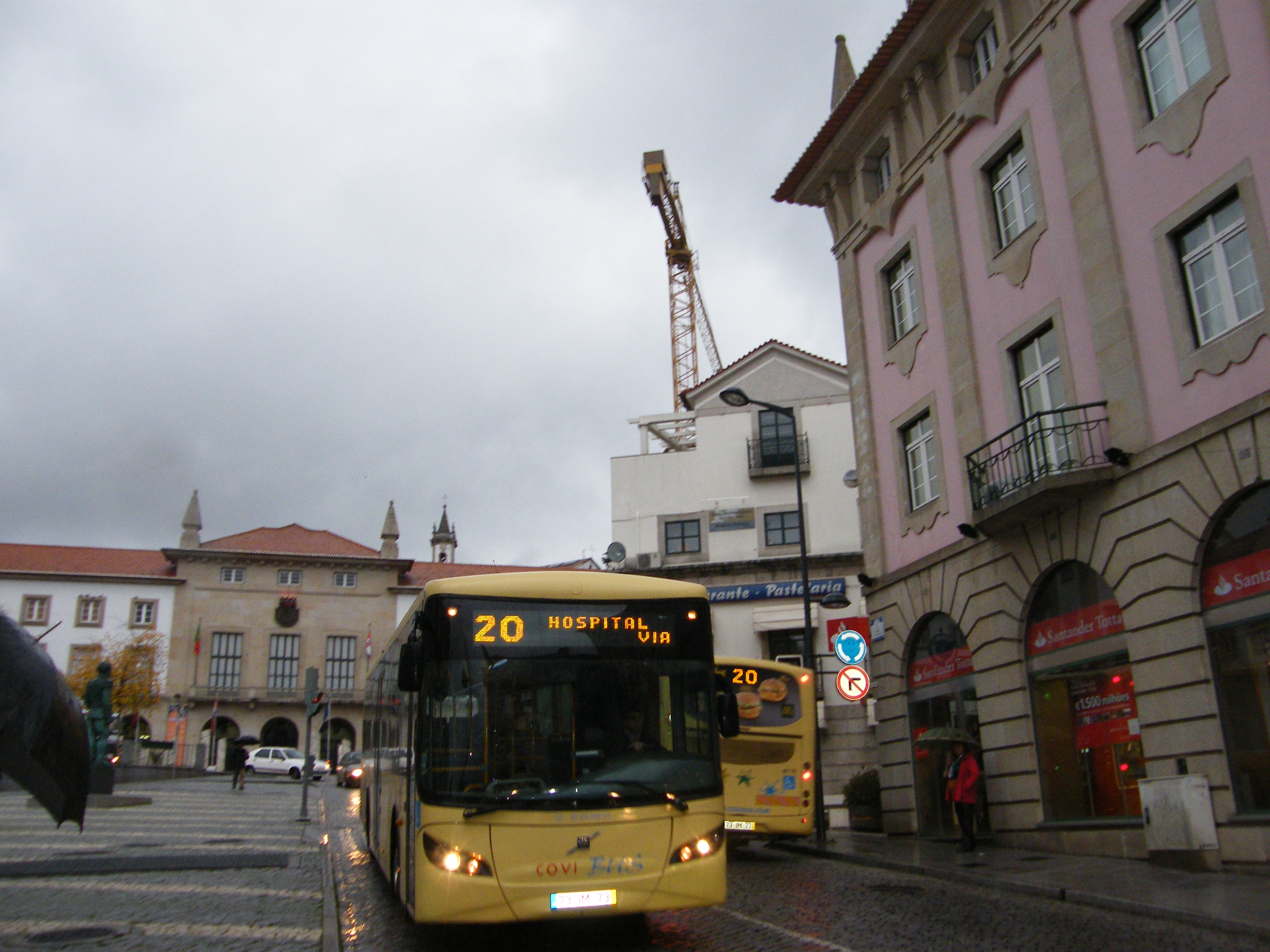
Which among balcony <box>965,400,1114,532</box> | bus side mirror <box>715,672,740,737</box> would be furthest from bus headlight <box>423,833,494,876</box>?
balcony <box>965,400,1114,532</box>

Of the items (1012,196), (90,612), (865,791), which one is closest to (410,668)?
(1012,196)

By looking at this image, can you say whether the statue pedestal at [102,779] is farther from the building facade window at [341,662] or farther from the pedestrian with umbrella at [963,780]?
the building facade window at [341,662]

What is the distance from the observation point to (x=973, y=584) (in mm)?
18078

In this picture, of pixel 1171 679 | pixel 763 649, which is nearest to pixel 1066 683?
pixel 1171 679

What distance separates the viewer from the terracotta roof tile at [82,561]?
225ft

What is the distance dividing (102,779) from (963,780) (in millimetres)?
19996

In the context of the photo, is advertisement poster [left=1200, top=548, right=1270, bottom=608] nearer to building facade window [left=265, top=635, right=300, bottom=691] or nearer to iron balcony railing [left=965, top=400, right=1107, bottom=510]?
iron balcony railing [left=965, top=400, right=1107, bottom=510]

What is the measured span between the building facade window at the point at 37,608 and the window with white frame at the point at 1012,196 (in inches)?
2569

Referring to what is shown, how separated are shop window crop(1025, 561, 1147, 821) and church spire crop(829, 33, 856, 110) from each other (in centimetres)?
1234

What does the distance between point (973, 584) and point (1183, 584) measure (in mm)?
4908

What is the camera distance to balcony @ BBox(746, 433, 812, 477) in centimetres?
4000

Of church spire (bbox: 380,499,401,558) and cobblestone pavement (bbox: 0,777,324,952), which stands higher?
church spire (bbox: 380,499,401,558)

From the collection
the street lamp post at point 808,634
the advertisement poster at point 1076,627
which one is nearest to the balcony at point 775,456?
the street lamp post at point 808,634

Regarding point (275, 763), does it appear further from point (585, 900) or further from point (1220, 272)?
point (1220, 272)
